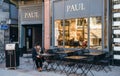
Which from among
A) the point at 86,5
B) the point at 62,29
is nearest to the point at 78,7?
the point at 86,5

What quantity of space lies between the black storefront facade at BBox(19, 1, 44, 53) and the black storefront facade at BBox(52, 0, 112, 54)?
7.08 feet

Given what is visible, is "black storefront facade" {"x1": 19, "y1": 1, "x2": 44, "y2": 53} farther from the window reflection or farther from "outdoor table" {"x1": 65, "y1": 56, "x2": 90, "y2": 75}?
"outdoor table" {"x1": 65, "y1": 56, "x2": 90, "y2": 75}

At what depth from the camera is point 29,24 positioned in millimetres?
22453

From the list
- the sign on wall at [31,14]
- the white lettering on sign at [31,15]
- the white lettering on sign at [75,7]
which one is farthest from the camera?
the white lettering on sign at [31,15]

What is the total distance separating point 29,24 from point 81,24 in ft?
19.8

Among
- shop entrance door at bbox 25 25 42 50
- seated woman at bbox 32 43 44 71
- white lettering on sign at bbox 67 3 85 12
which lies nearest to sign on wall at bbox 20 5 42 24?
shop entrance door at bbox 25 25 42 50

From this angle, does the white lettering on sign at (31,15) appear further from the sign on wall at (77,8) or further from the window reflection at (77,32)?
the window reflection at (77,32)

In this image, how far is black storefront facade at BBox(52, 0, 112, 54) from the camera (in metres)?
16.1

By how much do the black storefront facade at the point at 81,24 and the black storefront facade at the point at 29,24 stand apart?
85.0 inches

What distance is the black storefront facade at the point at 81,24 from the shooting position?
1609cm

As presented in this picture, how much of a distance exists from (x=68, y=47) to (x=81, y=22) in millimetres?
1942

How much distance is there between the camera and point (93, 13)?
16.8 metres

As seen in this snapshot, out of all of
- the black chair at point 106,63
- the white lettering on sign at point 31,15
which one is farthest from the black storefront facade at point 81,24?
the white lettering on sign at point 31,15

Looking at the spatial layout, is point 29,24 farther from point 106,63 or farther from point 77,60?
point 106,63
